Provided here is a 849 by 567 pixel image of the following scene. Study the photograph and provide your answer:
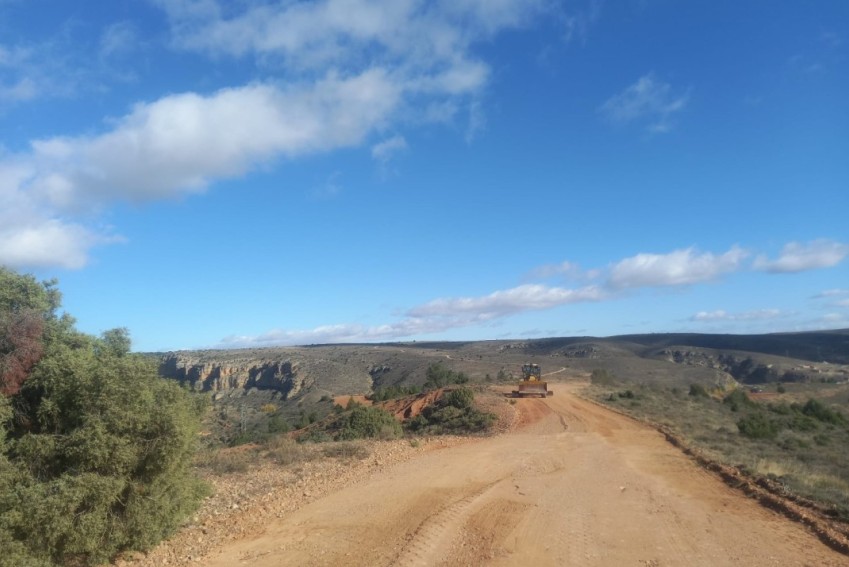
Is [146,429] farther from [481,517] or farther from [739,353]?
[739,353]

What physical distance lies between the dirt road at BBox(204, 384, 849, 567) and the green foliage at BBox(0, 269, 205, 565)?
135 cm

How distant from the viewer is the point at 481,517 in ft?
35.1

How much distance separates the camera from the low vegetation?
14195mm

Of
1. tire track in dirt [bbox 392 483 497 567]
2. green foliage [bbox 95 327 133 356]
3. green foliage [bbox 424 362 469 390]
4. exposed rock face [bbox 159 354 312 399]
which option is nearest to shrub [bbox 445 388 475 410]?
tire track in dirt [bbox 392 483 497 567]

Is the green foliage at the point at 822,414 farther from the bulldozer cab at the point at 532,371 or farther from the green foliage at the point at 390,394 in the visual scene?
Result: the green foliage at the point at 390,394

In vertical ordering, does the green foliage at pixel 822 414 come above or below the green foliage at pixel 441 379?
below

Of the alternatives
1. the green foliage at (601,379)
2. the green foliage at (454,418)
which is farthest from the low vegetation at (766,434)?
the green foliage at (454,418)

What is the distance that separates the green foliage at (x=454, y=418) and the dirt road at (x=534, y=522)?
6.88m

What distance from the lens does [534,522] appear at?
1033cm

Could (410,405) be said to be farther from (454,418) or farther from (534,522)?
(534,522)

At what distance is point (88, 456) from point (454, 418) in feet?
60.9

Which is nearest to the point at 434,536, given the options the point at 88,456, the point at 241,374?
the point at 88,456

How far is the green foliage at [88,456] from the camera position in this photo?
7.15 m

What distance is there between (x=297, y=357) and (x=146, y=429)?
225 feet
